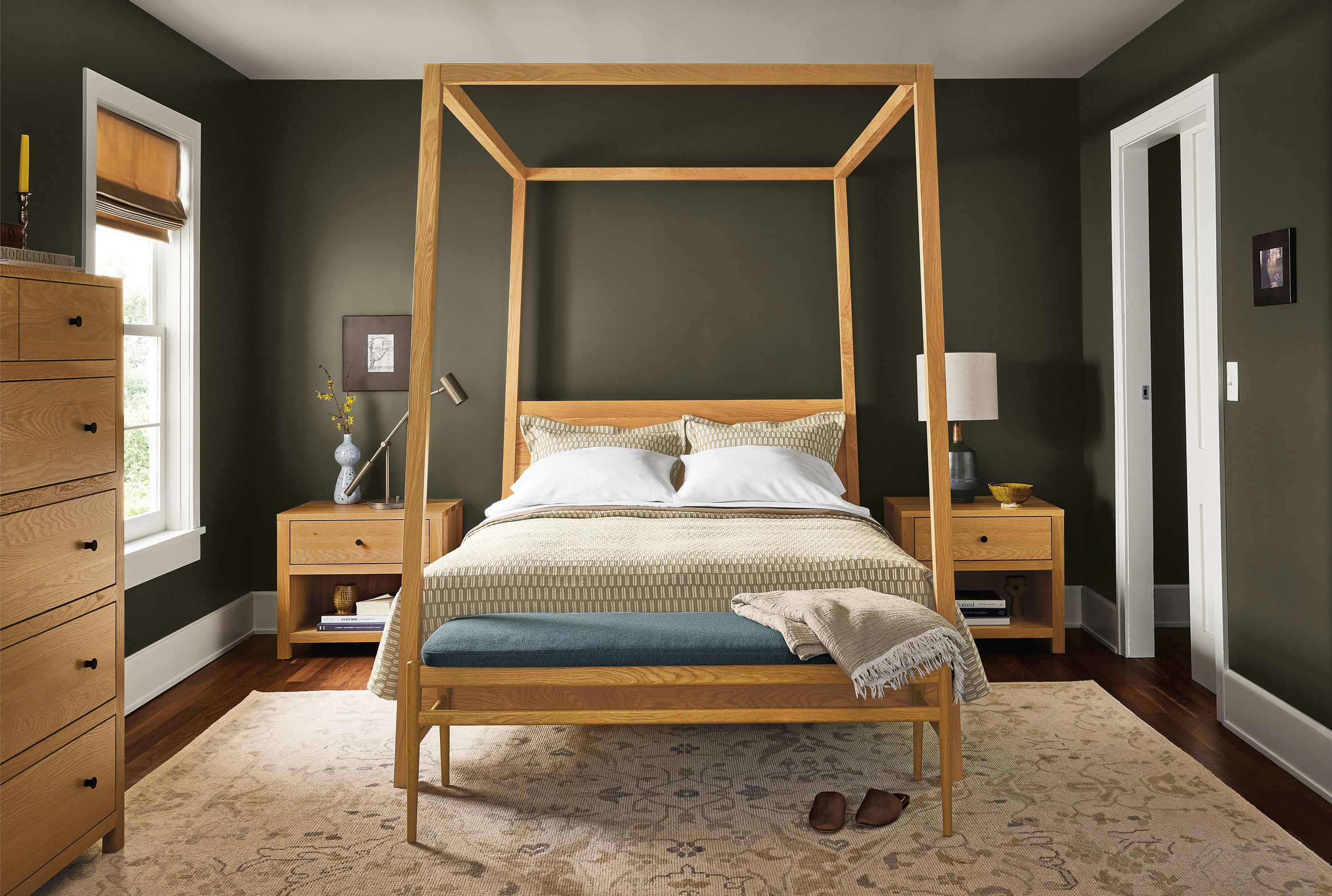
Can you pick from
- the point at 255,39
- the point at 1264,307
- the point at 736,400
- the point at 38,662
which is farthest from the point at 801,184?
the point at 38,662

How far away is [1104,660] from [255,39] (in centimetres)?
470

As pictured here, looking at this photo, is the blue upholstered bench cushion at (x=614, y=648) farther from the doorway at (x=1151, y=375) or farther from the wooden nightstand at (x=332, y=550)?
the doorway at (x=1151, y=375)

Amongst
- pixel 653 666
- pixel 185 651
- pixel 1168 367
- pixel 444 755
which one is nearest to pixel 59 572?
pixel 444 755

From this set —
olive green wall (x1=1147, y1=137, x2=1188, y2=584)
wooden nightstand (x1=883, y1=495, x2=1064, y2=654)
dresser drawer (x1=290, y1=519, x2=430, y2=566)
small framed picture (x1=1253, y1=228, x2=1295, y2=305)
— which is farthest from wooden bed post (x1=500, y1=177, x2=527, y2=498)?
olive green wall (x1=1147, y1=137, x2=1188, y2=584)

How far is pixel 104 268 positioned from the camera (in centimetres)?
359

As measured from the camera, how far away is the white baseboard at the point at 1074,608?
4.59 metres

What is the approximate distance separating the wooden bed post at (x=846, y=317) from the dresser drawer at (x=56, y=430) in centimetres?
304

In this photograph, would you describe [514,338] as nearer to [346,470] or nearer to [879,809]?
[346,470]

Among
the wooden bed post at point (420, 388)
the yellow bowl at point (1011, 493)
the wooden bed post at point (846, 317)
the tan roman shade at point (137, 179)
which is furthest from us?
the wooden bed post at point (846, 317)

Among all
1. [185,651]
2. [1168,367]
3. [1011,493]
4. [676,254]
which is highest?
[676,254]

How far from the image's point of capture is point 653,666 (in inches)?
94.5

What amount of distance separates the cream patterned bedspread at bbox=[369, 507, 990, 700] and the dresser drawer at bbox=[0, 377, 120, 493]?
918mm

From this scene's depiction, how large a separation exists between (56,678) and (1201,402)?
13.9 ft

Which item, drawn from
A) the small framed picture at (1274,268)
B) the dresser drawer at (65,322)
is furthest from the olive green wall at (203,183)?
the small framed picture at (1274,268)
